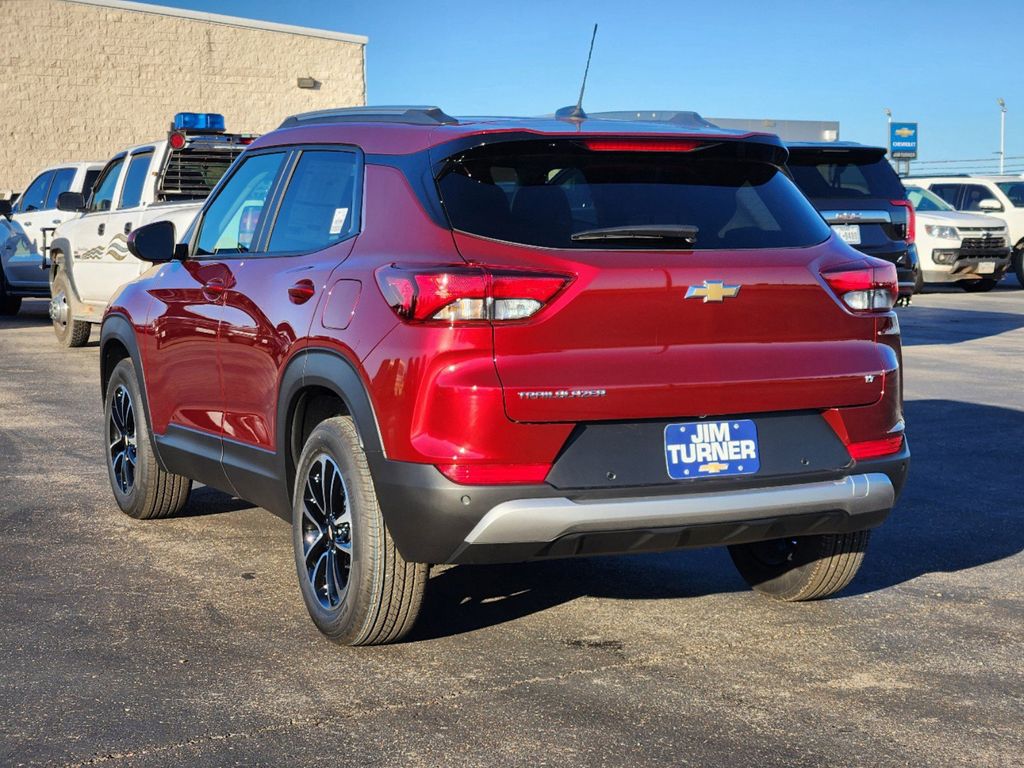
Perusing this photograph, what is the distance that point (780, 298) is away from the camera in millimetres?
4547

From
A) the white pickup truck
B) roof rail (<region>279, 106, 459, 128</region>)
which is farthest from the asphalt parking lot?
the white pickup truck

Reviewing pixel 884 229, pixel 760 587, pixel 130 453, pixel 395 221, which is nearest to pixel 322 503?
pixel 395 221

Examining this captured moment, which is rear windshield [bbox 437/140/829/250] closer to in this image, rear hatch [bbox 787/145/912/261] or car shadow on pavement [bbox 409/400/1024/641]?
car shadow on pavement [bbox 409/400/1024/641]

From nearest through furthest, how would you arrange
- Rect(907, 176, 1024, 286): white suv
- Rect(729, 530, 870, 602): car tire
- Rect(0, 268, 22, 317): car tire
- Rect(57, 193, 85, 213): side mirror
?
1. Rect(729, 530, 870, 602): car tire
2. Rect(57, 193, 85, 213): side mirror
3. Rect(0, 268, 22, 317): car tire
4. Rect(907, 176, 1024, 286): white suv

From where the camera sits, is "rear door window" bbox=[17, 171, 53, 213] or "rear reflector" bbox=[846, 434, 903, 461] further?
"rear door window" bbox=[17, 171, 53, 213]

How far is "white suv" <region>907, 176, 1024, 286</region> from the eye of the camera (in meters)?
25.6

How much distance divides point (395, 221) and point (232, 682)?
152 centimetres

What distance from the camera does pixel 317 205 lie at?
5223 mm

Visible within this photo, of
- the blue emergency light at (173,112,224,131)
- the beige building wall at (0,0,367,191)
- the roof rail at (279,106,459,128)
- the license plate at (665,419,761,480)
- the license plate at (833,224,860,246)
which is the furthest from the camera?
the beige building wall at (0,0,367,191)

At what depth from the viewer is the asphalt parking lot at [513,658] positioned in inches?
155

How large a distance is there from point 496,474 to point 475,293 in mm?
529

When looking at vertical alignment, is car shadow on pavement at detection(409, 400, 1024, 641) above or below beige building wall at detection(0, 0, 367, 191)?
below

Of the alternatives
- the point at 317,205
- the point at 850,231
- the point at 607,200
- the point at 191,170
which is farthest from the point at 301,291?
the point at 850,231

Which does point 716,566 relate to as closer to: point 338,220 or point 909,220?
point 338,220
